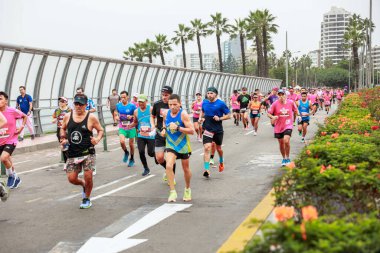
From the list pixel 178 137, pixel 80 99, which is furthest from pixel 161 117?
pixel 80 99

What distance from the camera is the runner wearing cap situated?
991 cm

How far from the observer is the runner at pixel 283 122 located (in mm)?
11672

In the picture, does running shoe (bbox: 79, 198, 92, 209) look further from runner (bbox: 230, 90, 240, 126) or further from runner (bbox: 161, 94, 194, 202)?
runner (bbox: 230, 90, 240, 126)

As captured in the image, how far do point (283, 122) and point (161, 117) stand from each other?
9.37 feet

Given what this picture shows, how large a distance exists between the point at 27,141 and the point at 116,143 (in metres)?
3.06

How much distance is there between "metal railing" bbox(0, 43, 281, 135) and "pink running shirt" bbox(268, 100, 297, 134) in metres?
9.23

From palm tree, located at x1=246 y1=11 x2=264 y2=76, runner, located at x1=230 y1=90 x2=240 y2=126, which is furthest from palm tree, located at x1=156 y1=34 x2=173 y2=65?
runner, located at x1=230 y1=90 x2=240 y2=126

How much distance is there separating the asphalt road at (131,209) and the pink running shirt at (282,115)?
876 millimetres

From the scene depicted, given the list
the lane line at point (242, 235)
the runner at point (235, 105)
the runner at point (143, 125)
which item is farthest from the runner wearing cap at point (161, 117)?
the runner at point (235, 105)

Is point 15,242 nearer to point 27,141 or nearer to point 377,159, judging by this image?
point 377,159

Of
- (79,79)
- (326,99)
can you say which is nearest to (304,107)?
(79,79)

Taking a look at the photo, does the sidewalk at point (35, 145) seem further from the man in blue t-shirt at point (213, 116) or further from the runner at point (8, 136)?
the man in blue t-shirt at point (213, 116)

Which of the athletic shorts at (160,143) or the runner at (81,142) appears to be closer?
the runner at (81,142)

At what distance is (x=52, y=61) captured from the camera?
20391mm
